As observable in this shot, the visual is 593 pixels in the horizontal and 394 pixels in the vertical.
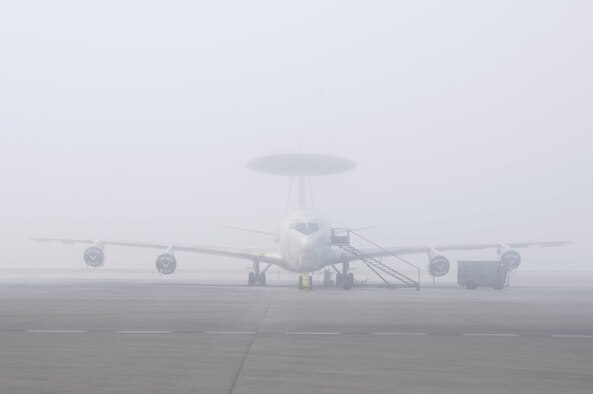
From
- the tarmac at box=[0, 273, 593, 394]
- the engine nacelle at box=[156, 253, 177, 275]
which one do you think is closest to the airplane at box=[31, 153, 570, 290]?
the engine nacelle at box=[156, 253, 177, 275]

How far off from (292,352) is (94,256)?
43163 millimetres

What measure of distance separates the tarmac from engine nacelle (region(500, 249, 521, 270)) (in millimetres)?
30497

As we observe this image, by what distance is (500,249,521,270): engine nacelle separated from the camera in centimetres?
5003

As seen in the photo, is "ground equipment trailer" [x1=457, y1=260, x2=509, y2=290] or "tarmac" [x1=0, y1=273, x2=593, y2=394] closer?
"tarmac" [x1=0, y1=273, x2=593, y2=394]

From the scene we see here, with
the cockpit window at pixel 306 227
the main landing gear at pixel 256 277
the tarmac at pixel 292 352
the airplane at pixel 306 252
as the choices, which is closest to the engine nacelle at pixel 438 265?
the airplane at pixel 306 252

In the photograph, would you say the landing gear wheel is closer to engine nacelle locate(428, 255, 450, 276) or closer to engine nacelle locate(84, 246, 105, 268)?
engine nacelle locate(428, 255, 450, 276)

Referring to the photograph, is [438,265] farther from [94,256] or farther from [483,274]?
[94,256]

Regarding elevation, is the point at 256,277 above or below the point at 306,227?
below

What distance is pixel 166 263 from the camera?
167 feet

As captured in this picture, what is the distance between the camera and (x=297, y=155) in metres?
66.2

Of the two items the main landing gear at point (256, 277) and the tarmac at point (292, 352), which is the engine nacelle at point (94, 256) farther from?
the tarmac at point (292, 352)

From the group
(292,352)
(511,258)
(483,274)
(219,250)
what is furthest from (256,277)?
(292,352)

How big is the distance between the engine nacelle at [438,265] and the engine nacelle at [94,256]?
24.9 metres

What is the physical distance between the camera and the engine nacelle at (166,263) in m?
50.6
